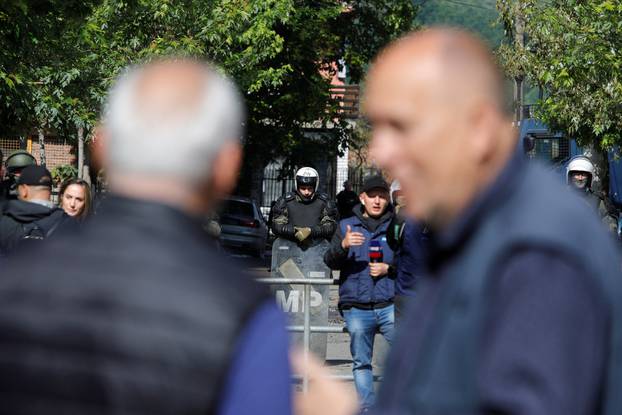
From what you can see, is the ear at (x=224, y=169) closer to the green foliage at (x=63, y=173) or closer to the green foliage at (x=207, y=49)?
the green foliage at (x=207, y=49)

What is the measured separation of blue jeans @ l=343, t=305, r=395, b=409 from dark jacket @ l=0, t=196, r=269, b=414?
7.10 meters

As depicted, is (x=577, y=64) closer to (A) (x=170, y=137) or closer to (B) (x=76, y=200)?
(B) (x=76, y=200)

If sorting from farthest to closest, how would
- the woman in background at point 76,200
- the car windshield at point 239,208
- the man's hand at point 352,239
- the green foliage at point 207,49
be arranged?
the car windshield at point 239,208
the green foliage at point 207,49
the man's hand at point 352,239
the woman in background at point 76,200

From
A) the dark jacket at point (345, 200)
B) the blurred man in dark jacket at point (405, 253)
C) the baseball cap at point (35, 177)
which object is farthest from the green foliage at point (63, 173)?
the baseball cap at point (35, 177)

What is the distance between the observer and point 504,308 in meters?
1.92

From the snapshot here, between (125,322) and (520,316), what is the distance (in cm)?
74

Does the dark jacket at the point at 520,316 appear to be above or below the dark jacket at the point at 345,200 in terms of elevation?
above

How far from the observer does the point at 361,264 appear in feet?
31.1

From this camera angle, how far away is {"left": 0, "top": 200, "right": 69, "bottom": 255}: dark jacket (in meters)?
7.75

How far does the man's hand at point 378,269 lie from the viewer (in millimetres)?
9328

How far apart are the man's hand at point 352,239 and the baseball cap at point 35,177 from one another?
226cm

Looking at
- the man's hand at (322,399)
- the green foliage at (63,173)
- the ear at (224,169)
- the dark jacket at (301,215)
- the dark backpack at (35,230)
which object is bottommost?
the green foliage at (63,173)

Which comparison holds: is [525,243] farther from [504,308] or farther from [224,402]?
[224,402]

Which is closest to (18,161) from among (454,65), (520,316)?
(454,65)
